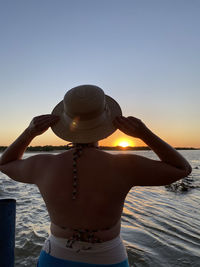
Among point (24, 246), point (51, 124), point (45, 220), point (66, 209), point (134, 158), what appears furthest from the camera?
point (45, 220)

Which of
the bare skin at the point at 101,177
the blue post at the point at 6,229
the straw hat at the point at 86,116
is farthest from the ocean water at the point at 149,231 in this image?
the straw hat at the point at 86,116

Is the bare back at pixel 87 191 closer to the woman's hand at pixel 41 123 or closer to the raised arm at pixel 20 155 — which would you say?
the raised arm at pixel 20 155

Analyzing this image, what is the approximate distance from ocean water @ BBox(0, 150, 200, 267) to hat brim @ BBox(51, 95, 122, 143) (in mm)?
3437

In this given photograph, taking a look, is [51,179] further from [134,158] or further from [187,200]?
[187,200]

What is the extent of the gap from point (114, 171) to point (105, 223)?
1.32ft

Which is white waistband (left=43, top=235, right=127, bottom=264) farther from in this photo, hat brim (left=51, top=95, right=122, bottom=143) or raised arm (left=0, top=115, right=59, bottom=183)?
hat brim (left=51, top=95, right=122, bottom=143)

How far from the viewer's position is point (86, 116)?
1856 millimetres

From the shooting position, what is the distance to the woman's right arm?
163 centimetres

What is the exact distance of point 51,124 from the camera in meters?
2.04

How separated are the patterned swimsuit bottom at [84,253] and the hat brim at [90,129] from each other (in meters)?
0.76

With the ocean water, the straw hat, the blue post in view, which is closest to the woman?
the straw hat

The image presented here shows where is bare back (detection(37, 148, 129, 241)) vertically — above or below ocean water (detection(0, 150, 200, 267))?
above

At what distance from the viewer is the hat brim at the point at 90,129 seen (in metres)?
1.87

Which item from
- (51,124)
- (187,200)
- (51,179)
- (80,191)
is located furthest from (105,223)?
(187,200)
